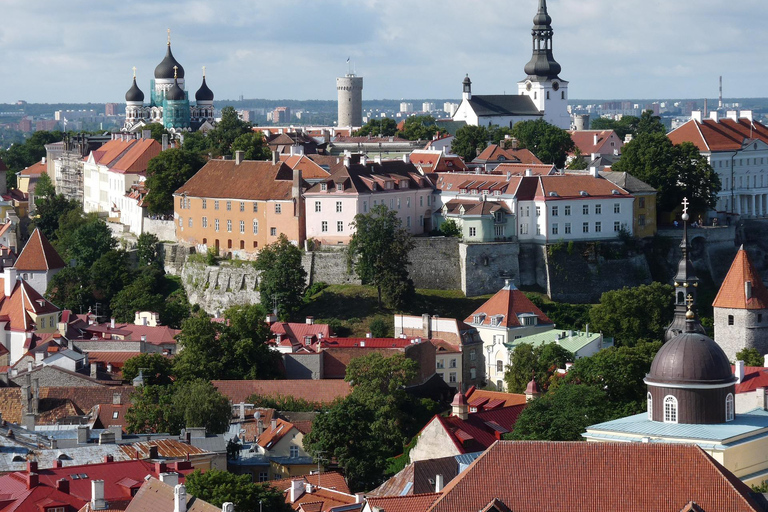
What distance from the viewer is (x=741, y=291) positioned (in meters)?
58.4

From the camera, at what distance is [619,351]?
2051 inches

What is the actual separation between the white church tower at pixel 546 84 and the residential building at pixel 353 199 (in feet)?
109

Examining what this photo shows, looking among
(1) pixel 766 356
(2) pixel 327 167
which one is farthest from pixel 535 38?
(1) pixel 766 356

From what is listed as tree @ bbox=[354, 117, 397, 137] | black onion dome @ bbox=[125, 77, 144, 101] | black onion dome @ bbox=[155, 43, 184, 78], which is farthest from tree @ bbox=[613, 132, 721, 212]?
black onion dome @ bbox=[125, 77, 144, 101]

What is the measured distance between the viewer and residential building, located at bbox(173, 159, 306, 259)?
66.9 metres

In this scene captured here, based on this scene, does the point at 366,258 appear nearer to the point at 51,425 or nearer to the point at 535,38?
the point at 51,425

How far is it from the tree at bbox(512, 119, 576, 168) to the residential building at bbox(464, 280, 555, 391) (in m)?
21.3

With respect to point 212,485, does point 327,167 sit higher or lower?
higher

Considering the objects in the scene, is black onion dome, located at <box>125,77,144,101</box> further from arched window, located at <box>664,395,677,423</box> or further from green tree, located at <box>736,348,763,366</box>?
arched window, located at <box>664,395,677,423</box>

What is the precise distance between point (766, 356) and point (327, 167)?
2260 centimetres

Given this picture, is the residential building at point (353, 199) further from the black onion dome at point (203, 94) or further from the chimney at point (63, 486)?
the black onion dome at point (203, 94)

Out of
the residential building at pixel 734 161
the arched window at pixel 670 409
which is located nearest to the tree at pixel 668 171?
the residential building at pixel 734 161

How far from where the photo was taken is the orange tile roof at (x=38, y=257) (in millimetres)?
70750

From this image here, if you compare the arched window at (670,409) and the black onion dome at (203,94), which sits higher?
the black onion dome at (203,94)
